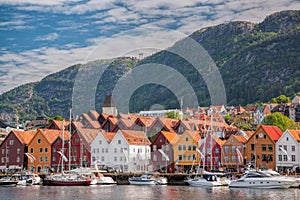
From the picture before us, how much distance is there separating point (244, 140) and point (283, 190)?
31625 millimetres

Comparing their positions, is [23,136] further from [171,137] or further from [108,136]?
[171,137]

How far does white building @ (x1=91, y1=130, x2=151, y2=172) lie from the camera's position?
10944cm

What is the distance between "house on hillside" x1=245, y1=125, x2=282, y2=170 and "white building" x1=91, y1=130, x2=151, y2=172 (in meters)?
20.7

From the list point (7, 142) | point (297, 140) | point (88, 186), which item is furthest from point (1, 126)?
point (297, 140)

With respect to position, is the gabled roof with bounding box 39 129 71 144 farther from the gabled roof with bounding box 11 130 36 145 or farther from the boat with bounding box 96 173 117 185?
the boat with bounding box 96 173 117 185

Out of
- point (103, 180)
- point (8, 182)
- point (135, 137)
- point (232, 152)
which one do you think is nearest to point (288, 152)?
point (232, 152)

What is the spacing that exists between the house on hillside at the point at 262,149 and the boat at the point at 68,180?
31.0 metres

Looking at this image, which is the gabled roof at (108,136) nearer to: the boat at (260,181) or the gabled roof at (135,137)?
the gabled roof at (135,137)

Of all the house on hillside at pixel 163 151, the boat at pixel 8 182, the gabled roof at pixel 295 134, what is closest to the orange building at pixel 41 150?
the house on hillside at pixel 163 151

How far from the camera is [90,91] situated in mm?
126438

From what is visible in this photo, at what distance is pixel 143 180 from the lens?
89688mm

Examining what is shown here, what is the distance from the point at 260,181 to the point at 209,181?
9.00 m

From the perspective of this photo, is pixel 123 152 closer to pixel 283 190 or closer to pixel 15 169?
pixel 15 169

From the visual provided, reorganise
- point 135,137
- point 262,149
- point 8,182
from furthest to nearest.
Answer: point 135,137 < point 262,149 < point 8,182
